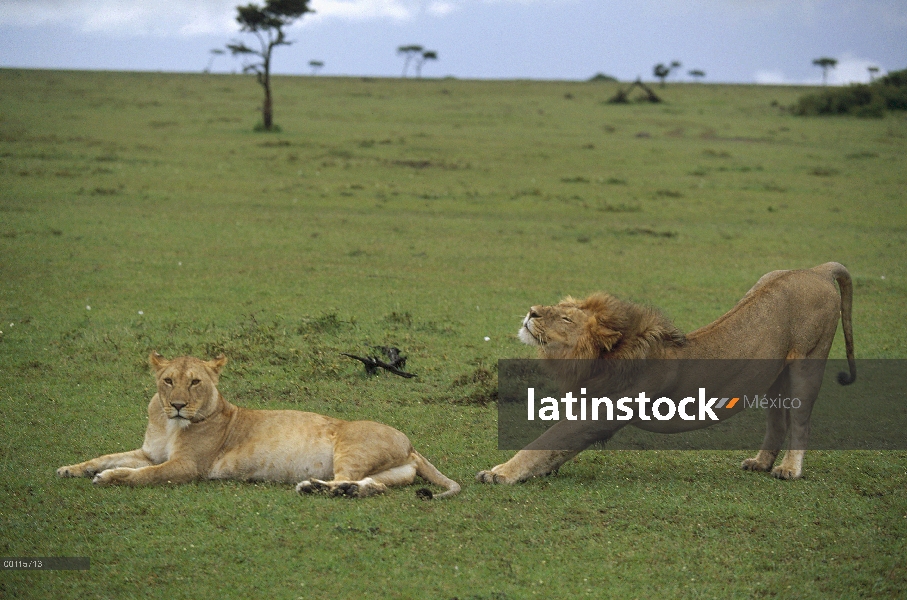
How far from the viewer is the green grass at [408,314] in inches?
192

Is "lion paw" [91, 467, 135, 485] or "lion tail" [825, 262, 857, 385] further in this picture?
"lion tail" [825, 262, 857, 385]

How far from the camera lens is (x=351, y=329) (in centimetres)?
1039

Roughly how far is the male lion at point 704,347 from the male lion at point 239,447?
65 cm

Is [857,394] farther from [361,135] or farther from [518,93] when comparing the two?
[518,93]

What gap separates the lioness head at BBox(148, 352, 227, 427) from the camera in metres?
5.76

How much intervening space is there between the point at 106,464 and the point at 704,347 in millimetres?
3839

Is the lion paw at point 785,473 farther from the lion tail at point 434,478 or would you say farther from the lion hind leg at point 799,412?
the lion tail at point 434,478

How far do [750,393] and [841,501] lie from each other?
888 mm

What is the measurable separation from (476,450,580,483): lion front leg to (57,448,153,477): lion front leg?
81.5 inches

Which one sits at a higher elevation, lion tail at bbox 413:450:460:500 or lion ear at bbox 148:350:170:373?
lion ear at bbox 148:350:170:373

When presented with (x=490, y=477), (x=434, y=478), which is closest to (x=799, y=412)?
→ (x=490, y=477)

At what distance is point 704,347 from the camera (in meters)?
6.40

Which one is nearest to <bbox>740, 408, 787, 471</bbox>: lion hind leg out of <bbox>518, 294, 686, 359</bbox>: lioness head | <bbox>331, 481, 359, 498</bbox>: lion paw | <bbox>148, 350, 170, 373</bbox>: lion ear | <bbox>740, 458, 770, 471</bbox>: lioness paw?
<bbox>740, 458, 770, 471</bbox>: lioness paw

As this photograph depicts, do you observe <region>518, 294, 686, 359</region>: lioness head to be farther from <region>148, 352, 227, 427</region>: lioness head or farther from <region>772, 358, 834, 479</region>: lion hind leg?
<region>148, 352, 227, 427</region>: lioness head
